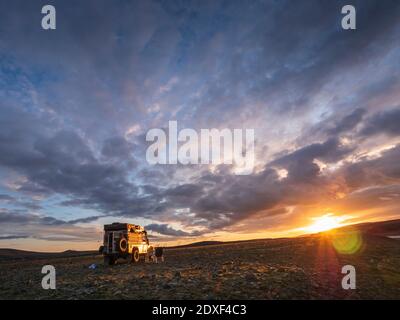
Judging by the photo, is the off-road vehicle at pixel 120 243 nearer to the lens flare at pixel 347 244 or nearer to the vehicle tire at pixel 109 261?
the vehicle tire at pixel 109 261

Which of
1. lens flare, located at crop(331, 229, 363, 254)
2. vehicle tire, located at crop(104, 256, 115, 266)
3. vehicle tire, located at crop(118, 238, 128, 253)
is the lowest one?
lens flare, located at crop(331, 229, 363, 254)

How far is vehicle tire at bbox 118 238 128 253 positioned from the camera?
1133 inches

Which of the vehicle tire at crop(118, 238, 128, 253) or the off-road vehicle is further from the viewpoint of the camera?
the off-road vehicle

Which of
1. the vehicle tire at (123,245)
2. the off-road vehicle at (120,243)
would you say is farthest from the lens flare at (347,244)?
the vehicle tire at (123,245)

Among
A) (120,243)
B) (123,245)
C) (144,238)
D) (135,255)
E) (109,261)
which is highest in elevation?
(144,238)

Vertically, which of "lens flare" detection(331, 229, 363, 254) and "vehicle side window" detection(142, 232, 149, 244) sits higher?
"vehicle side window" detection(142, 232, 149, 244)

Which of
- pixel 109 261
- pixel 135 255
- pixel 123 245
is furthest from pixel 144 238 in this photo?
pixel 109 261

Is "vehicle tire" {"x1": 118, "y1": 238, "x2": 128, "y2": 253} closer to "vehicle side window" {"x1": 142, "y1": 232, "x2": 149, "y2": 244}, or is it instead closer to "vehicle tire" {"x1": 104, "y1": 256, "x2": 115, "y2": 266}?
"vehicle tire" {"x1": 104, "y1": 256, "x2": 115, "y2": 266}

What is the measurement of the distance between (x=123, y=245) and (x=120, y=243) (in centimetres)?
47

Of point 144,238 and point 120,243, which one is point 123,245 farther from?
point 144,238

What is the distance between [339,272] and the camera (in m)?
19.7

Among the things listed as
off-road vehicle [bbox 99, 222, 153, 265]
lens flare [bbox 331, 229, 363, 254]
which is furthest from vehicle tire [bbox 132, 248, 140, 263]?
lens flare [bbox 331, 229, 363, 254]

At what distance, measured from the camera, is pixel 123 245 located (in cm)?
2912
